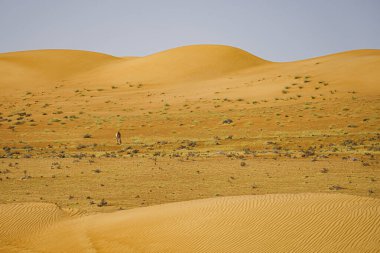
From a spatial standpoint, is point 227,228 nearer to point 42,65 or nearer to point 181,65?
point 181,65

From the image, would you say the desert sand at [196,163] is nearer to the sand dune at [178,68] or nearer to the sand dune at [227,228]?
the sand dune at [227,228]

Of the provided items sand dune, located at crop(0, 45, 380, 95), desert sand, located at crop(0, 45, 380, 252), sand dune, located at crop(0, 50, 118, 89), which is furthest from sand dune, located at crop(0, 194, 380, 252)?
sand dune, located at crop(0, 50, 118, 89)

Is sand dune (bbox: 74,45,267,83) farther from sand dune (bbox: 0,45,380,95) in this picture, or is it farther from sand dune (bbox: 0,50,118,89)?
sand dune (bbox: 0,50,118,89)

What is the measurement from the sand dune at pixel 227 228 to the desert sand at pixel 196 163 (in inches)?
1.4

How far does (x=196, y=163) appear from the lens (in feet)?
71.6

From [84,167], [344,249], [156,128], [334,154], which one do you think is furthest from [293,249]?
[156,128]

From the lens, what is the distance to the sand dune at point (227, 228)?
884 centimetres

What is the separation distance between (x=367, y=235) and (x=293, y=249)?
1409 mm

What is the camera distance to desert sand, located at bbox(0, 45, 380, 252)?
9.74 m

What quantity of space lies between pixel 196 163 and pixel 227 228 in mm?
12123

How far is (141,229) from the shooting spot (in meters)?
10.3

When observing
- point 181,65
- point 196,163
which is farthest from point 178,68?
point 196,163

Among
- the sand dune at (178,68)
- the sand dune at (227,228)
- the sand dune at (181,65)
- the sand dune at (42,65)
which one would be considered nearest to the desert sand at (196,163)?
the sand dune at (227,228)

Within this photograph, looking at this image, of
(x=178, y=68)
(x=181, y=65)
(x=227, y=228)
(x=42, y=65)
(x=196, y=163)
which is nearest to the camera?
(x=227, y=228)
